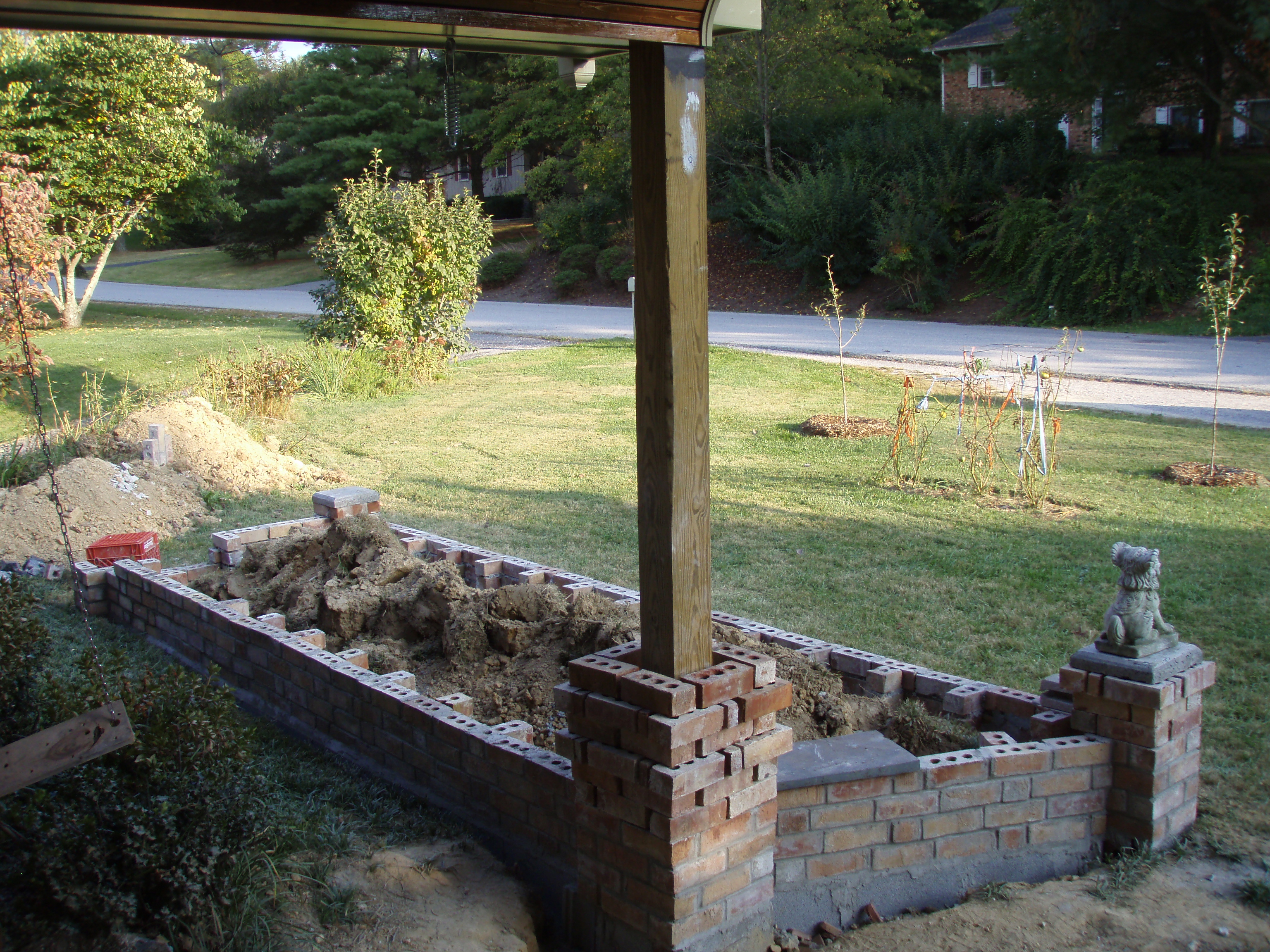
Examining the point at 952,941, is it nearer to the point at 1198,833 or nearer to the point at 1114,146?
the point at 1198,833

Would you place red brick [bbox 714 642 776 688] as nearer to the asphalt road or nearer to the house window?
the asphalt road

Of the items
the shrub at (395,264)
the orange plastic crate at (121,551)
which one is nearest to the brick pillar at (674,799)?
the orange plastic crate at (121,551)

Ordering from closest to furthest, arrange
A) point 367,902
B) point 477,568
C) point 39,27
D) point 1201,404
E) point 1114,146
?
point 39,27 < point 367,902 < point 477,568 < point 1201,404 < point 1114,146

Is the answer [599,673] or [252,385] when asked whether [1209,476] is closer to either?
[599,673]

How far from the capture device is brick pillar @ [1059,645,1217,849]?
3318 mm

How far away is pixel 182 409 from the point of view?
29.8 feet

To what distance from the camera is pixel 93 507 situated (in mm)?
7406

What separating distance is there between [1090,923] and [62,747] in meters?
2.94

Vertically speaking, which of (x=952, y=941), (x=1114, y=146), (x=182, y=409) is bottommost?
(x=952, y=941)

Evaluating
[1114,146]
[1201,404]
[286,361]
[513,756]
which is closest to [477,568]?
[513,756]

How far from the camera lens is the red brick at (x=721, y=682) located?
9.33ft

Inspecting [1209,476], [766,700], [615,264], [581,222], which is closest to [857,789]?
[766,700]

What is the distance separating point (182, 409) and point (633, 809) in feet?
24.7

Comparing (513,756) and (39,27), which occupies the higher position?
(39,27)
